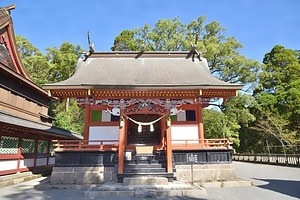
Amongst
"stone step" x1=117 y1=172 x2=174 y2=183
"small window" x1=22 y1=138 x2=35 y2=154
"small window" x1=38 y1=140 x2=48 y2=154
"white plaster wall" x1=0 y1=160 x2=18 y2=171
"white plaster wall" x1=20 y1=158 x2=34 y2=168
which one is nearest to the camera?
"stone step" x1=117 y1=172 x2=174 y2=183

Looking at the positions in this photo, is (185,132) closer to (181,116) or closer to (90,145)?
(181,116)

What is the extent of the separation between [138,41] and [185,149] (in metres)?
21.1

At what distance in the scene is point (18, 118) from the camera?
12.0 meters

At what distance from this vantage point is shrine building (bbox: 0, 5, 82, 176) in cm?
1080

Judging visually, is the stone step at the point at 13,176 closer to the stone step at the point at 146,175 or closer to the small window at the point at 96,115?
the small window at the point at 96,115

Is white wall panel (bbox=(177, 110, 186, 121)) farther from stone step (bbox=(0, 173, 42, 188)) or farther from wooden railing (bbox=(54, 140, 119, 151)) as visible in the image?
stone step (bbox=(0, 173, 42, 188))

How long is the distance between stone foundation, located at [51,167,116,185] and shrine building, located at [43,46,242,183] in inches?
10.5

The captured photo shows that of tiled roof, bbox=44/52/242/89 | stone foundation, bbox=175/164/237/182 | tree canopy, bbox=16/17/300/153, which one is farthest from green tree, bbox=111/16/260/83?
stone foundation, bbox=175/164/237/182

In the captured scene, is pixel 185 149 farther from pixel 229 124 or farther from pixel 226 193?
pixel 229 124

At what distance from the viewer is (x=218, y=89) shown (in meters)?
10.4

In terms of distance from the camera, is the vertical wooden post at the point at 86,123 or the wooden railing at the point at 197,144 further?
the vertical wooden post at the point at 86,123

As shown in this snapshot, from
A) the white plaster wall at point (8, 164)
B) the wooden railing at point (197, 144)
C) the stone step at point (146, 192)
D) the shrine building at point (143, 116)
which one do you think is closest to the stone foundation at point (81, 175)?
the shrine building at point (143, 116)

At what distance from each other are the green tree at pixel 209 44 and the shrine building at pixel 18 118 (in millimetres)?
13726

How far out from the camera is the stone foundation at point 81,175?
944cm
